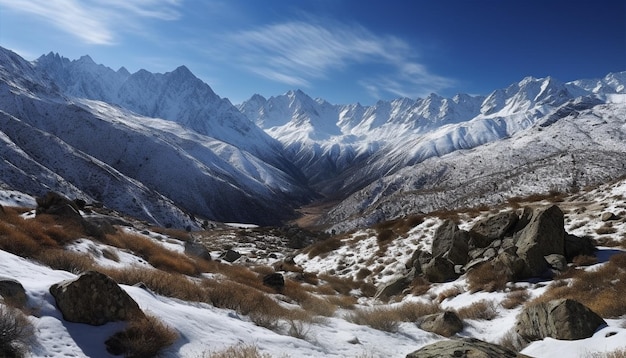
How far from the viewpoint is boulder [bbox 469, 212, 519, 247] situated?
1902 centimetres

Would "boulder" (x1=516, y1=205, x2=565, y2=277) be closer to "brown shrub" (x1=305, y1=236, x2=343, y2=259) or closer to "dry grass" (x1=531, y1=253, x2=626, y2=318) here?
"dry grass" (x1=531, y1=253, x2=626, y2=318)

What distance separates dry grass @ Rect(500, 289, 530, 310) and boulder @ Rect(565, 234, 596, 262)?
3633 millimetres

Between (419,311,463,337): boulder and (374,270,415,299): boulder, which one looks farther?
(374,270,415,299): boulder

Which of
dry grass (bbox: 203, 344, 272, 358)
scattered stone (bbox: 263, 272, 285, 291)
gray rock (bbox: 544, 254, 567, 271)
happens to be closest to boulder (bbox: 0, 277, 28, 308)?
dry grass (bbox: 203, 344, 272, 358)

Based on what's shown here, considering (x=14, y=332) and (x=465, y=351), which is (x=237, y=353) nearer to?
(x=14, y=332)

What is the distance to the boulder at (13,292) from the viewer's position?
245 inches

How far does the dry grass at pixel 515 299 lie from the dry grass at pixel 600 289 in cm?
64

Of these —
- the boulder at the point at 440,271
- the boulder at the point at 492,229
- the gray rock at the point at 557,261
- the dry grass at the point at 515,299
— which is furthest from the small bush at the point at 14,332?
the boulder at the point at 492,229

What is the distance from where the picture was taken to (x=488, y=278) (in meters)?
15.4

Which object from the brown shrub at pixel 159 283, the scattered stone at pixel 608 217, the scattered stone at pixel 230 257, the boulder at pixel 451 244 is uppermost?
the scattered stone at pixel 608 217

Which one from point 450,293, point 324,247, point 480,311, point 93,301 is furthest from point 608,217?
point 93,301

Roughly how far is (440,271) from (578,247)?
5.73m

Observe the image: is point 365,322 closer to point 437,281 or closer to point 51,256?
point 437,281

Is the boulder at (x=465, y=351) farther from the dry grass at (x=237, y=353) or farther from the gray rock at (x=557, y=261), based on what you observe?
the gray rock at (x=557, y=261)
